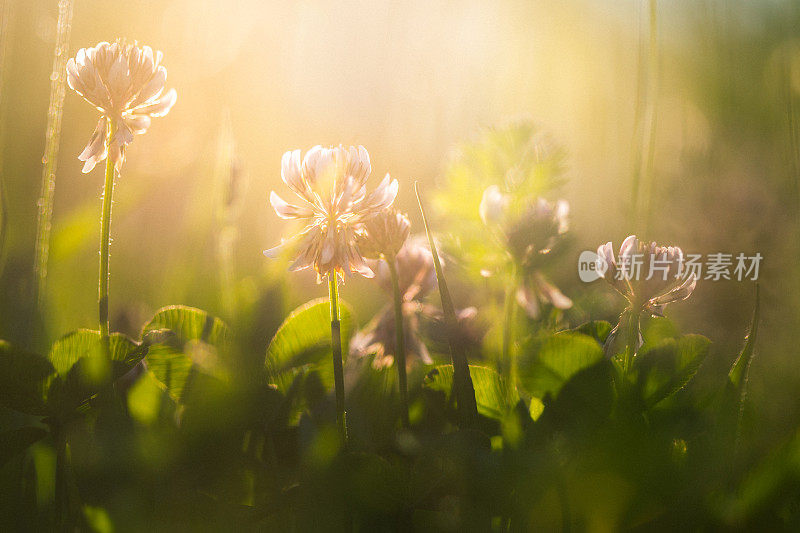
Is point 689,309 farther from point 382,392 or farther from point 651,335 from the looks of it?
point 382,392

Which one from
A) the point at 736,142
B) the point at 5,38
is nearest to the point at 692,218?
the point at 736,142

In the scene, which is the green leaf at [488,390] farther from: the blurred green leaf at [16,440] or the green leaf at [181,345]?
the blurred green leaf at [16,440]

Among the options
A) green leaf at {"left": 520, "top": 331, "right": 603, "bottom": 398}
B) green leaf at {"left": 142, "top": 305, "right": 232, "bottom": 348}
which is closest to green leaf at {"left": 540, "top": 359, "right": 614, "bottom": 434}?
green leaf at {"left": 520, "top": 331, "right": 603, "bottom": 398}

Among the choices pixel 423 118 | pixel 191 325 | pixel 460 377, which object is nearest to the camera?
pixel 460 377

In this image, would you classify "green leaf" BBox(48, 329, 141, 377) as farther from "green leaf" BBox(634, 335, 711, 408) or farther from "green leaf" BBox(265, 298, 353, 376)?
"green leaf" BBox(634, 335, 711, 408)

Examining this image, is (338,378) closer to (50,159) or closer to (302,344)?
(302,344)

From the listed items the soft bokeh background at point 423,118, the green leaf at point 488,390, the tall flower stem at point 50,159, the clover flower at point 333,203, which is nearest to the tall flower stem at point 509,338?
the green leaf at point 488,390

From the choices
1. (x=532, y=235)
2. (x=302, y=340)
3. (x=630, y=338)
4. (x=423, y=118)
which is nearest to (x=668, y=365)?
(x=630, y=338)
